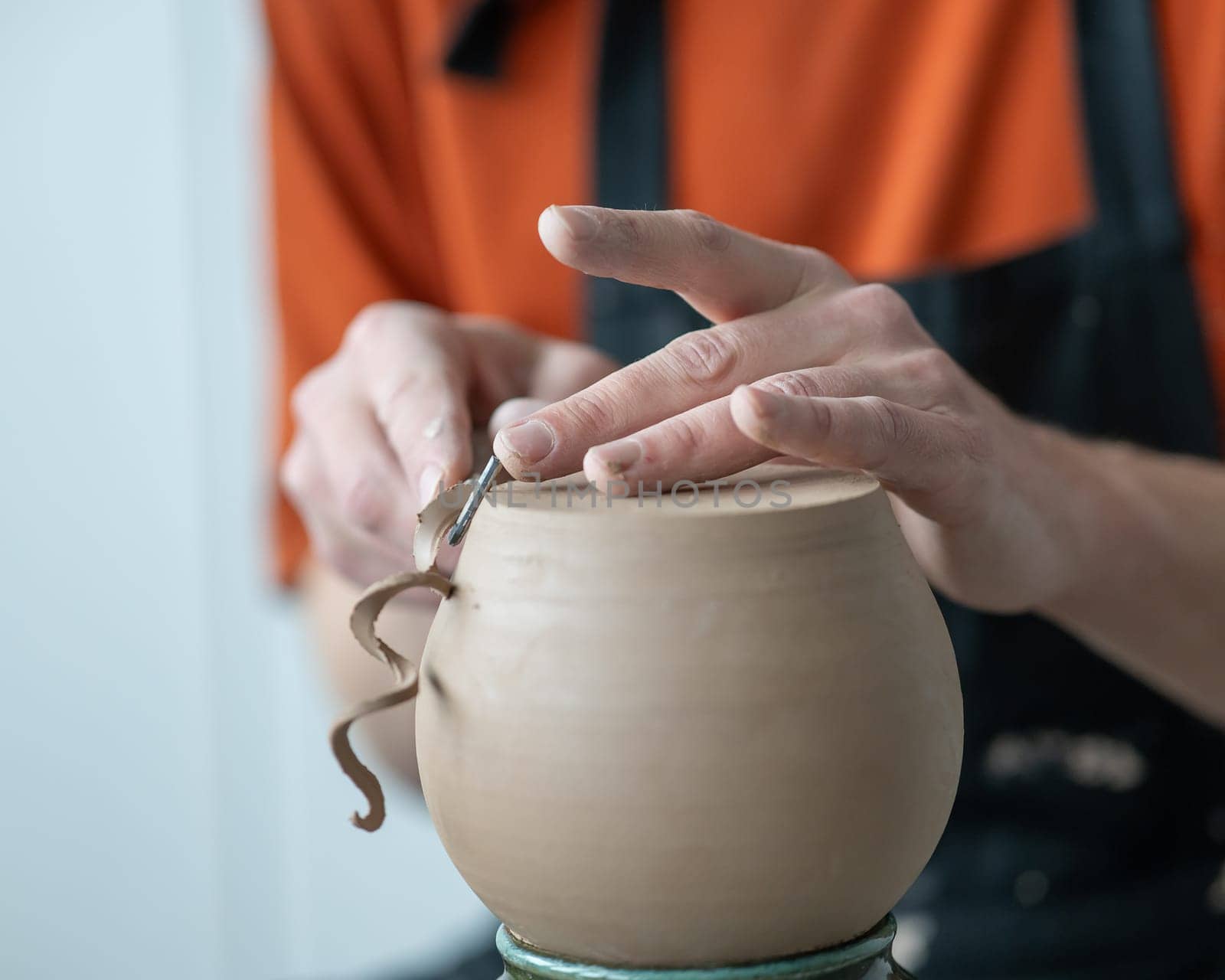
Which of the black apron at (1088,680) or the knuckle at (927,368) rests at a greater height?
the knuckle at (927,368)

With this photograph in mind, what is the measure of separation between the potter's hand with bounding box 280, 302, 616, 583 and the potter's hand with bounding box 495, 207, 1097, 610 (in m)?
0.10

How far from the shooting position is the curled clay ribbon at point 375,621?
473mm

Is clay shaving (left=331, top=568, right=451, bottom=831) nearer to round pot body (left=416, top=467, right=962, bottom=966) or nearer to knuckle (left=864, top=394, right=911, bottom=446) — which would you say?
round pot body (left=416, top=467, right=962, bottom=966)

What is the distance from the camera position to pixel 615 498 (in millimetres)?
478

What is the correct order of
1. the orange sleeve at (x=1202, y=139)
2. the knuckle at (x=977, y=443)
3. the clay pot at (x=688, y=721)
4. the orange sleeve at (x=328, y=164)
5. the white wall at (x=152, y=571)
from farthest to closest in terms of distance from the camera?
1. the white wall at (x=152, y=571)
2. the orange sleeve at (x=328, y=164)
3. the orange sleeve at (x=1202, y=139)
4. the knuckle at (x=977, y=443)
5. the clay pot at (x=688, y=721)

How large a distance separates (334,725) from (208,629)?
1.40 meters

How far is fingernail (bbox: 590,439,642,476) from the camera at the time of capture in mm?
461

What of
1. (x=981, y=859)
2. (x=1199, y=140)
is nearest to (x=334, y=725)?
(x=981, y=859)

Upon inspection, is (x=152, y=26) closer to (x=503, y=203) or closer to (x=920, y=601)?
(x=503, y=203)

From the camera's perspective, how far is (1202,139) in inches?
35.8

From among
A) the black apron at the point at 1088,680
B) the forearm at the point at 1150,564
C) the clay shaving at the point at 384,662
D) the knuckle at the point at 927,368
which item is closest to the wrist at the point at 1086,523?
the forearm at the point at 1150,564

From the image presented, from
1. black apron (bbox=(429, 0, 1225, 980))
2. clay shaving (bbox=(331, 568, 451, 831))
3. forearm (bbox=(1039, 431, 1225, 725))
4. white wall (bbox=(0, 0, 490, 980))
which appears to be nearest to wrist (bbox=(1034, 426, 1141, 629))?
forearm (bbox=(1039, 431, 1225, 725))

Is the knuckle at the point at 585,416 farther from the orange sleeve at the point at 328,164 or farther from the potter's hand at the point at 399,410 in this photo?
the orange sleeve at the point at 328,164

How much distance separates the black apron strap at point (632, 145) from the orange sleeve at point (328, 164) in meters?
0.21
